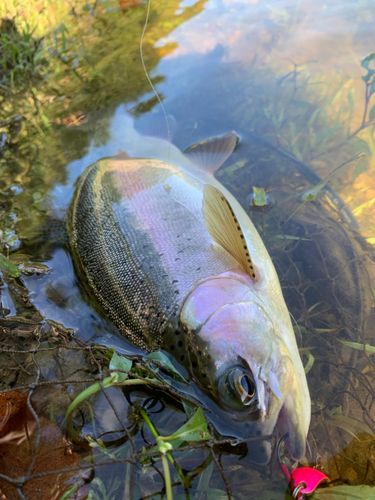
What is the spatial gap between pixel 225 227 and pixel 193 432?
133 cm

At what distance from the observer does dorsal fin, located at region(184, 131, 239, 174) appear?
342cm

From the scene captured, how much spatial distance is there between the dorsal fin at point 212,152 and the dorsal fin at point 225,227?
94 cm

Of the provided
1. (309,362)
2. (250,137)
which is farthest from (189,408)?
(250,137)

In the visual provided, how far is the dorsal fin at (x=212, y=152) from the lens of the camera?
3.42 metres

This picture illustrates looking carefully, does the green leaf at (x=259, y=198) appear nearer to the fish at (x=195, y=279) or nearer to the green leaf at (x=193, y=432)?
the fish at (x=195, y=279)

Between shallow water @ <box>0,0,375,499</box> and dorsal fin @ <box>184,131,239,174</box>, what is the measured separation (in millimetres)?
148

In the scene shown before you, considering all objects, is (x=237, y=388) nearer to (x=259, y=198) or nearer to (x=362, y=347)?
(x=362, y=347)

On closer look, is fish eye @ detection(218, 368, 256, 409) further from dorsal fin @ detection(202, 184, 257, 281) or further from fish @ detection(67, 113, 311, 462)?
dorsal fin @ detection(202, 184, 257, 281)

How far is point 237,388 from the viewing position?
184cm

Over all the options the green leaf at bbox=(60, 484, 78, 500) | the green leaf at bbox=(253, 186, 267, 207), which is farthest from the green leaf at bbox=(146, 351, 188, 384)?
the green leaf at bbox=(253, 186, 267, 207)

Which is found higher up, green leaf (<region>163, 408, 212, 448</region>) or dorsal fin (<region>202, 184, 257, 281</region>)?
dorsal fin (<region>202, 184, 257, 281</region>)

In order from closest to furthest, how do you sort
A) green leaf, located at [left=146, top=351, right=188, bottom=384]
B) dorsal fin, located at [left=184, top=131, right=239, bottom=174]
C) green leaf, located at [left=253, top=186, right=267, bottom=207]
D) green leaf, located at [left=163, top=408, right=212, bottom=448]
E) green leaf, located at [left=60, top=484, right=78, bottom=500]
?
green leaf, located at [left=163, top=408, right=212, bottom=448] < green leaf, located at [left=60, top=484, right=78, bottom=500] < green leaf, located at [left=146, top=351, right=188, bottom=384] < green leaf, located at [left=253, top=186, right=267, bottom=207] < dorsal fin, located at [left=184, top=131, right=239, bottom=174]

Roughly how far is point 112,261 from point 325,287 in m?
1.69

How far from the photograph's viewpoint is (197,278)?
7.88 ft
